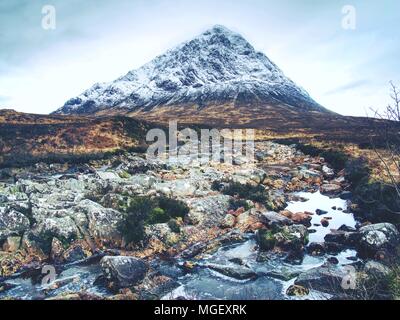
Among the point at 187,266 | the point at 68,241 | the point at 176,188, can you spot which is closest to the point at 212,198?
the point at 176,188

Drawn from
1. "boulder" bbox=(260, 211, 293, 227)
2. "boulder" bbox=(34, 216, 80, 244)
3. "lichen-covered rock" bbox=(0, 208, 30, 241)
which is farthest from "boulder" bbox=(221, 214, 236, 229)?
"lichen-covered rock" bbox=(0, 208, 30, 241)

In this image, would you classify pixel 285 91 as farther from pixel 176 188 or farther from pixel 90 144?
pixel 176 188

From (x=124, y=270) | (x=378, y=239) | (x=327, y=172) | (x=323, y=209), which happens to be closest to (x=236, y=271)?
(x=124, y=270)

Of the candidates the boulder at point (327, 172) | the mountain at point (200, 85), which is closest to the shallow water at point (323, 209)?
the boulder at point (327, 172)

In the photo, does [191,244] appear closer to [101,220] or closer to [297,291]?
[101,220]

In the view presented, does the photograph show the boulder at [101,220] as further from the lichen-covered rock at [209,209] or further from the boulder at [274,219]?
the boulder at [274,219]

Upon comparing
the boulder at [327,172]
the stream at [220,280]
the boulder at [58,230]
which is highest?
the boulder at [327,172]

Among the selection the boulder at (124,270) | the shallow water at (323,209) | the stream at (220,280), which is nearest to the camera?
the stream at (220,280)
